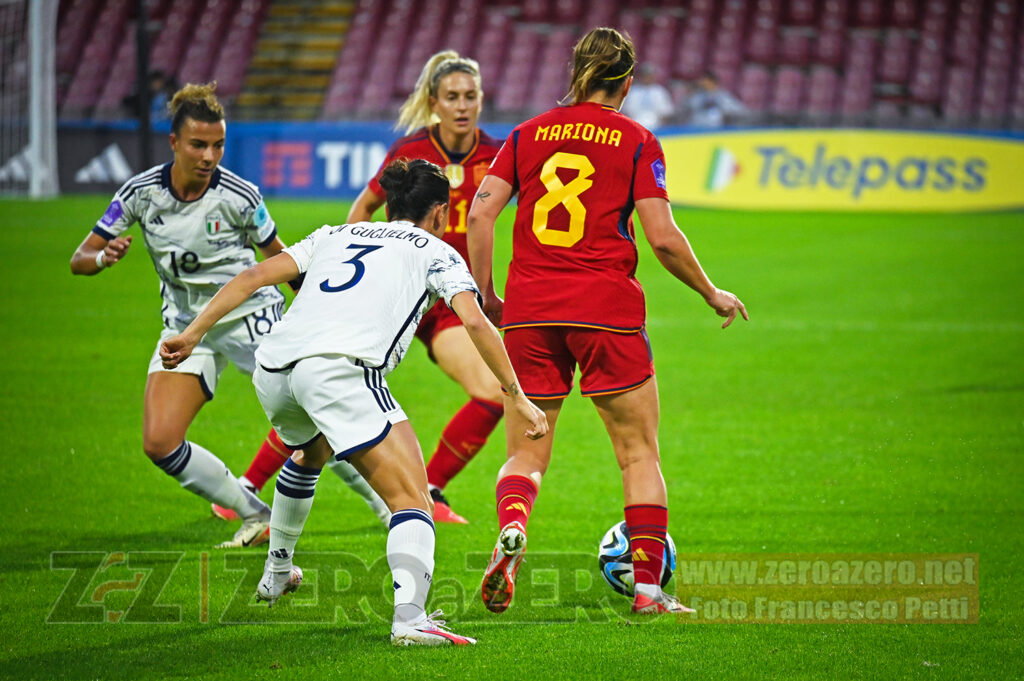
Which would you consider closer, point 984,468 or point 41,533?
point 41,533

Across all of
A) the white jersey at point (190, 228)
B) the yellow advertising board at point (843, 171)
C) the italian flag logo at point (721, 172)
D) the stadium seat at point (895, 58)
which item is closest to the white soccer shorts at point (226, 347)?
the white jersey at point (190, 228)

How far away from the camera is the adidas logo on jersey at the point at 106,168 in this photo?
2166 cm

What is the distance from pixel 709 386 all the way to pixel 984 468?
2971mm

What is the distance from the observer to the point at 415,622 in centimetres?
420

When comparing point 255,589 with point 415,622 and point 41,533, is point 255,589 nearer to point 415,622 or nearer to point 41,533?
point 415,622

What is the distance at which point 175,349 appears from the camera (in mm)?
4297

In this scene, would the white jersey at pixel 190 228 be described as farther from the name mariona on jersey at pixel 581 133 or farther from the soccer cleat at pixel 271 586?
the name mariona on jersey at pixel 581 133

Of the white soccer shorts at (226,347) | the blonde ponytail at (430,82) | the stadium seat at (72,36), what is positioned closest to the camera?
the white soccer shorts at (226,347)

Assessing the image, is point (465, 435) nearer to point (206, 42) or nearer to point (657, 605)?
point (657, 605)

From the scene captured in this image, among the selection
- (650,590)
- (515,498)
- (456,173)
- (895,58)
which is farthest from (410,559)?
(895,58)

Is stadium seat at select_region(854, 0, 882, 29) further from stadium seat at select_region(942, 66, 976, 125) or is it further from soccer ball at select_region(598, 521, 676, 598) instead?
soccer ball at select_region(598, 521, 676, 598)

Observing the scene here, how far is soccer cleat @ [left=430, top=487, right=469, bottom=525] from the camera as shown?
6.17 m

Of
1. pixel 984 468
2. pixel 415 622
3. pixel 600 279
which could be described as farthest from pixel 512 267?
pixel 984 468

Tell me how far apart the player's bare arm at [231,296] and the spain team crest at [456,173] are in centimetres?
220
